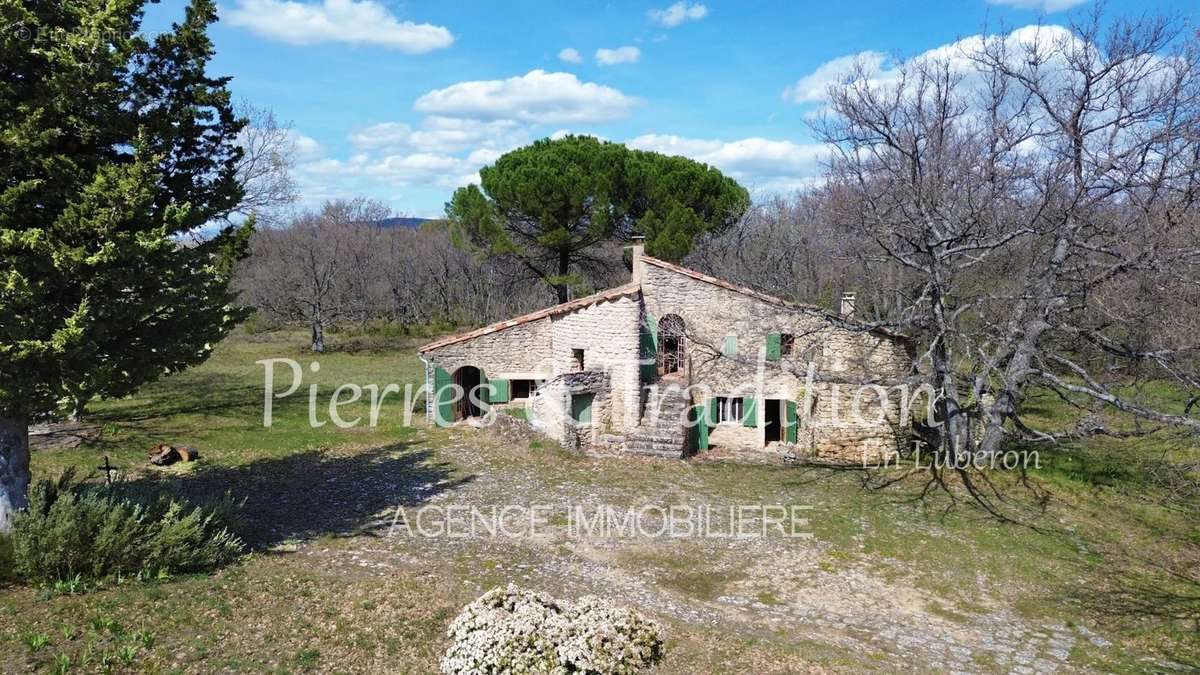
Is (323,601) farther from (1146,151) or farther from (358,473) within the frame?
(1146,151)

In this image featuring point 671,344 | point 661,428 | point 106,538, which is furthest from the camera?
point 671,344

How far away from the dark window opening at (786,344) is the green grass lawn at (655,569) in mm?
3465

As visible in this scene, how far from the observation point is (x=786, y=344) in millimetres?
19172

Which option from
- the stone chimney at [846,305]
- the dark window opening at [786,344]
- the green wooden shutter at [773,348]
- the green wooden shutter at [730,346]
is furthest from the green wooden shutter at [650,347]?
the stone chimney at [846,305]

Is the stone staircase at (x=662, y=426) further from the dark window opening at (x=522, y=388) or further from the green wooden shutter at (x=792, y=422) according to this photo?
the dark window opening at (x=522, y=388)

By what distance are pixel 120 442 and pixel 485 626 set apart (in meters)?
15.7

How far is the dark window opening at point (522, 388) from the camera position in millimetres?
22406

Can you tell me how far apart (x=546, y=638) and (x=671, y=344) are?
551 inches

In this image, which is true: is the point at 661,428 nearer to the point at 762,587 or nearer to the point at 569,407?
the point at 569,407

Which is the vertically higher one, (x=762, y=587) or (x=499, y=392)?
(x=499, y=392)

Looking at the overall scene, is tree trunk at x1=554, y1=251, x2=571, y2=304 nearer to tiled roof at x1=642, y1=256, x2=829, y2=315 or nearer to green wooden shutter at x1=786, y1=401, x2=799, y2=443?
tiled roof at x1=642, y1=256, x2=829, y2=315

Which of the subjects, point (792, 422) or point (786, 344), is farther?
point (792, 422)

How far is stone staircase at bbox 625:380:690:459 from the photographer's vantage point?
18547mm

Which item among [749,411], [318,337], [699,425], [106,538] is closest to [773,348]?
[749,411]
